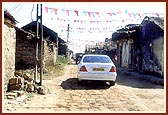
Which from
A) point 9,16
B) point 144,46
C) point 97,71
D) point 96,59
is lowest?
point 97,71

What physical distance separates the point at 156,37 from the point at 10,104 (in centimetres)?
1256

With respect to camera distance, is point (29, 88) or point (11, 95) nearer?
point (11, 95)

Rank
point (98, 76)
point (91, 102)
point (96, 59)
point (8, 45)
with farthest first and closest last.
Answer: point (96, 59) < point (98, 76) < point (8, 45) < point (91, 102)

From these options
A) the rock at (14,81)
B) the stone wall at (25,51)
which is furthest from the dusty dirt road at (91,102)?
the stone wall at (25,51)

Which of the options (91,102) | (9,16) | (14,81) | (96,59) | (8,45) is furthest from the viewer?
(96,59)

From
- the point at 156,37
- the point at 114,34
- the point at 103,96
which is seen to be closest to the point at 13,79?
the point at 103,96

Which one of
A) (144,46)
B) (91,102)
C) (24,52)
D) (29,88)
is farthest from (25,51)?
(91,102)

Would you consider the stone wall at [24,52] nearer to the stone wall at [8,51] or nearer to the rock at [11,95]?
the stone wall at [8,51]

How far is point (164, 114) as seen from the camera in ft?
18.7

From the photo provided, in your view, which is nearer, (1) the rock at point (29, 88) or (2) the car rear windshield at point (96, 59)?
(1) the rock at point (29, 88)

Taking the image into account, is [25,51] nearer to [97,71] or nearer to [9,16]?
[97,71]

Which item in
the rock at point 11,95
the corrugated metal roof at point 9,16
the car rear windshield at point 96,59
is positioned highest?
the corrugated metal roof at point 9,16

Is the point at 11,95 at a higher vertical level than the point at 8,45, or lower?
lower

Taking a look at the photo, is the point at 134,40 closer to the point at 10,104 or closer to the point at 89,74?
the point at 89,74
